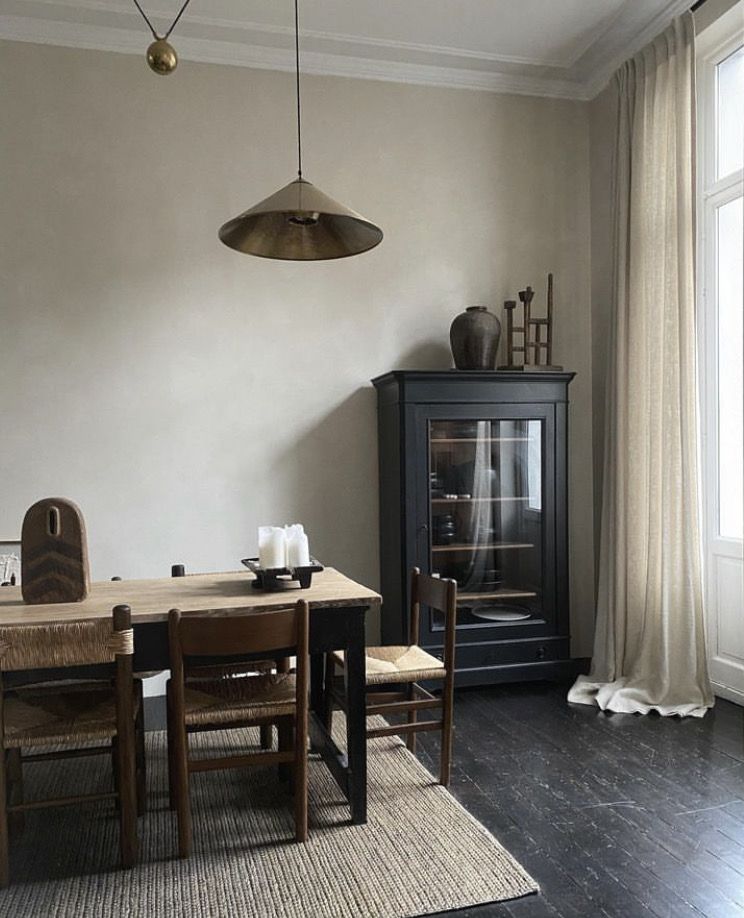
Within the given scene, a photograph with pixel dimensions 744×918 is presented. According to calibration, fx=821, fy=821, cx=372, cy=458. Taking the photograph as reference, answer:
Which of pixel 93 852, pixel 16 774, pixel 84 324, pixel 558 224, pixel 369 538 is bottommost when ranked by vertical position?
pixel 93 852

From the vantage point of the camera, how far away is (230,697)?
2691mm

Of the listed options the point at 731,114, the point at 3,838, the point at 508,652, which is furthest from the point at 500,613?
the point at 731,114

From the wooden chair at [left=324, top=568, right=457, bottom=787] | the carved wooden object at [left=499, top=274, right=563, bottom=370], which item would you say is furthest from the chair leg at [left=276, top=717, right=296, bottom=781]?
the carved wooden object at [left=499, top=274, right=563, bottom=370]

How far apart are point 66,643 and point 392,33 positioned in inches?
134

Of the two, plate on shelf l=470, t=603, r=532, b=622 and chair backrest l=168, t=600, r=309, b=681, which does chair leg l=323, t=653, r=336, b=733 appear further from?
plate on shelf l=470, t=603, r=532, b=622

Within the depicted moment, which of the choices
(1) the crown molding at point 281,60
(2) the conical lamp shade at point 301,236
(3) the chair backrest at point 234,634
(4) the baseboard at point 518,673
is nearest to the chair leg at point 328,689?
(3) the chair backrest at point 234,634

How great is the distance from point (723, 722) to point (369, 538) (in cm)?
194

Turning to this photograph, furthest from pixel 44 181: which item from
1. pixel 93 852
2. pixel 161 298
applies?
pixel 93 852

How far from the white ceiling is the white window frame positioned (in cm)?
39

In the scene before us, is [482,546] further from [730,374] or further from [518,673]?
[730,374]

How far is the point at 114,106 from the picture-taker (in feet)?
13.6

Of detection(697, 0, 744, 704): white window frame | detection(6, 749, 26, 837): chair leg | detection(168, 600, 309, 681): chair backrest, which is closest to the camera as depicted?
detection(168, 600, 309, 681): chair backrest

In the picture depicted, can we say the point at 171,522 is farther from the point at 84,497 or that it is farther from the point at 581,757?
the point at 581,757

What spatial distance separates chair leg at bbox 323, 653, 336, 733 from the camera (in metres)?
3.25
